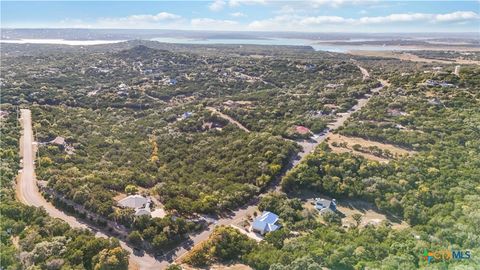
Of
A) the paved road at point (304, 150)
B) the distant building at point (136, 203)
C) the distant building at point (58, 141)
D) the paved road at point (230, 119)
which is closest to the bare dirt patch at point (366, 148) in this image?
the paved road at point (304, 150)

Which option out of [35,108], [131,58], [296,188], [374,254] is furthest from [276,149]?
[131,58]

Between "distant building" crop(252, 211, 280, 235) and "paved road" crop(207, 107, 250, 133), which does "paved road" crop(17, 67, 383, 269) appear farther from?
"distant building" crop(252, 211, 280, 235)

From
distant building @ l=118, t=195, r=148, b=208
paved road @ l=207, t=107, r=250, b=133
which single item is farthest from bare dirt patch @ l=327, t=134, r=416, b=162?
distant building @ l=118, t=195, r=148, b=208

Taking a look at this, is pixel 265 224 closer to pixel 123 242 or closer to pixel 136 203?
pixel 123 242

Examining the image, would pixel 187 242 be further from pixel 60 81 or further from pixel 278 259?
pixel 60 81

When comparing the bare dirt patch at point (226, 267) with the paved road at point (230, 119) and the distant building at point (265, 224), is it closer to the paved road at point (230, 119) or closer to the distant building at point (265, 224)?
the distant building at point (265, 224)
